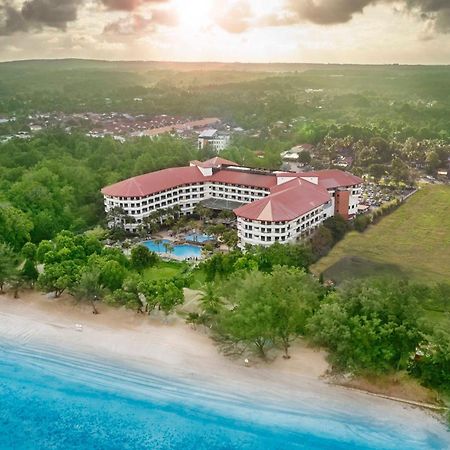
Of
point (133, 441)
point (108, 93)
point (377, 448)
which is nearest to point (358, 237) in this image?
point (377, 448)

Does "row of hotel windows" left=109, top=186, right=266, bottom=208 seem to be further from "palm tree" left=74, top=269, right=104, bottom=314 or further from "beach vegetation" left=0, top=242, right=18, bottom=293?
"palm tree" left=74, top=269, right=104, bottom=314

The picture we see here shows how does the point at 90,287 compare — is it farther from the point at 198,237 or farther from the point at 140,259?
the point at 198,237

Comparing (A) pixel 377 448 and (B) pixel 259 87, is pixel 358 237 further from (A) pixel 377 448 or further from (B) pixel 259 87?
(B) pixel 259 87

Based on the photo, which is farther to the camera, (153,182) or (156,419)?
(153,182)

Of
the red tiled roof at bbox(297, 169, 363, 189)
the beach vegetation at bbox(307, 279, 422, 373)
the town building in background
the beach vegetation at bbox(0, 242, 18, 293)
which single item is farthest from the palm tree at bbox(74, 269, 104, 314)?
the town building in background

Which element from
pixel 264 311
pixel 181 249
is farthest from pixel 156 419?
pixel 181 249

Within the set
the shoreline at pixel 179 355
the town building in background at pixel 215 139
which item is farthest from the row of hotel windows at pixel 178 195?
the town building in background at pixel 215 139
